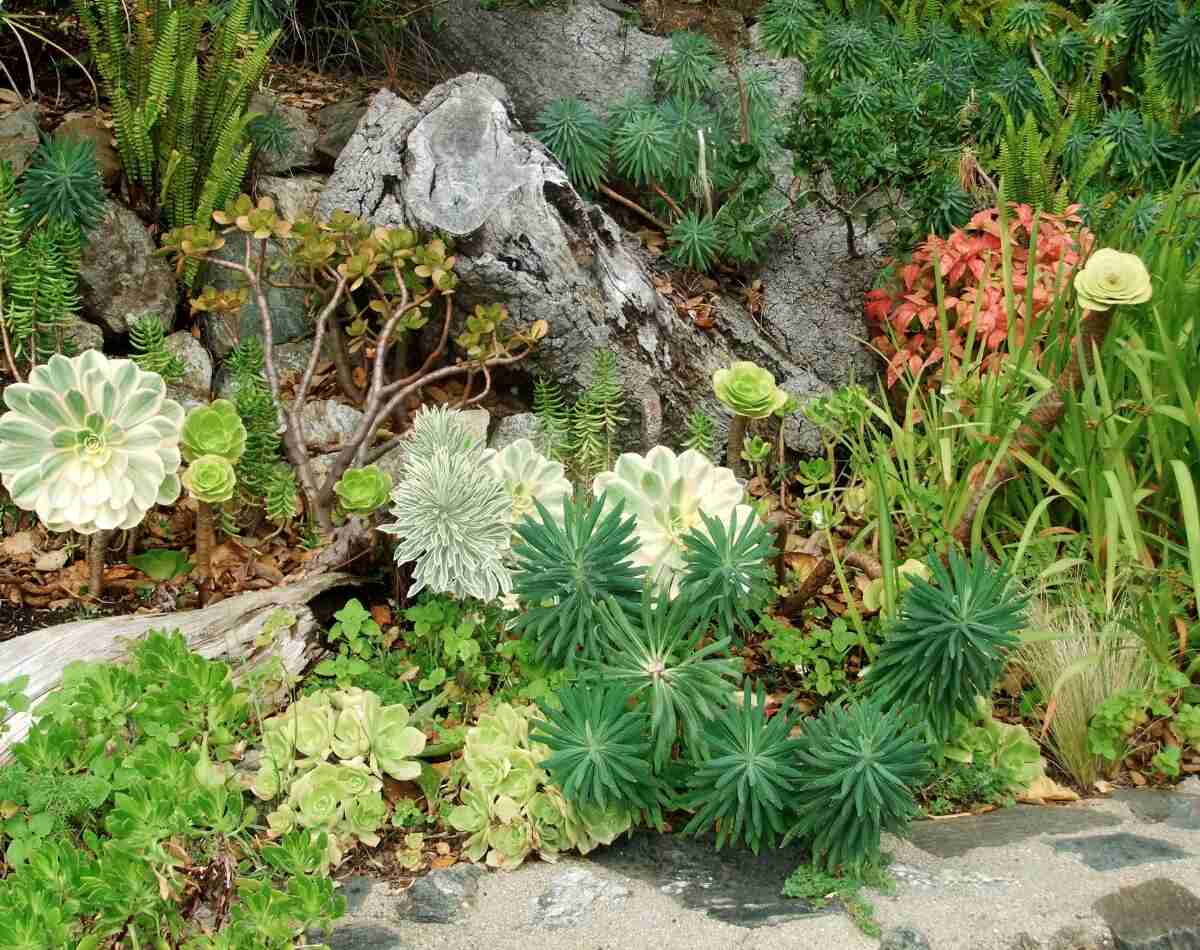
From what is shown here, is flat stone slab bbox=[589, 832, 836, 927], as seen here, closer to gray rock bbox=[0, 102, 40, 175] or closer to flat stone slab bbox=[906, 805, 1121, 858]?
flat stone slab bbox=[906, 805, 1121, 858]

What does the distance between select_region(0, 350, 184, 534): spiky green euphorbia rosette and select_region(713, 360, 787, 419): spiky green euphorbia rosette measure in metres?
1.46

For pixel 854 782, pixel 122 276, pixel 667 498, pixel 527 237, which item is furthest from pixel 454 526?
pixel 122 276

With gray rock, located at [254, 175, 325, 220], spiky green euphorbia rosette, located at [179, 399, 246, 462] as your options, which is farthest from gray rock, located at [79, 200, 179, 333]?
spiky green euphorbia rosette, located at [179, 399, 246, 462]

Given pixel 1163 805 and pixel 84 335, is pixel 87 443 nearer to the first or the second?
pixel 84 335

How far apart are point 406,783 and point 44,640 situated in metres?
0.99

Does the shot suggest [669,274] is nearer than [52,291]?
No

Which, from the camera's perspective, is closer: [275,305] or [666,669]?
[666,669]

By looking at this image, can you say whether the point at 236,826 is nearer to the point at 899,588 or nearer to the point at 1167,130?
the point at 899,588

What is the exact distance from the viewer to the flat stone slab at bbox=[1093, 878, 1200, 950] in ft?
7.77

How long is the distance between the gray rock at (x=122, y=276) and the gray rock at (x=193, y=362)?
0.31 ft

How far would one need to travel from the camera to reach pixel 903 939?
2.30 m

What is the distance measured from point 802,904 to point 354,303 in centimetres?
250

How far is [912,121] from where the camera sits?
4344 mm

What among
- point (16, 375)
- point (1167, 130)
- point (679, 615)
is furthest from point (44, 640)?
point (1167, 130)
